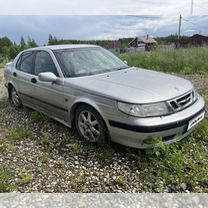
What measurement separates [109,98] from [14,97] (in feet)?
10.5

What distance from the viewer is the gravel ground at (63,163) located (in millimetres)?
2533

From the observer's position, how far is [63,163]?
2.95m

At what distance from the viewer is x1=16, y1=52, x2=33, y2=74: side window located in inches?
179

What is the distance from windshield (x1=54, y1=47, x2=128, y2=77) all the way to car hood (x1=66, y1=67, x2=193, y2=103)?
0.20 metres

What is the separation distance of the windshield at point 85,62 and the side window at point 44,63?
158mm

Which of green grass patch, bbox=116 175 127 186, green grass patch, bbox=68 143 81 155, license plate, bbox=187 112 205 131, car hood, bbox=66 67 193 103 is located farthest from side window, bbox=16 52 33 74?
license plate, bbox=187 112 205 131

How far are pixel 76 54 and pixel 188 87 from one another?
1866mm

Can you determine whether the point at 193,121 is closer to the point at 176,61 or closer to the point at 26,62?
the point at 26,62

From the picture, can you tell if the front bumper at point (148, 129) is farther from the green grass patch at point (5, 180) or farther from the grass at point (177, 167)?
the green grass patch at point (5, 180)

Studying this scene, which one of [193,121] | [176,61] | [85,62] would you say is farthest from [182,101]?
[176,61]

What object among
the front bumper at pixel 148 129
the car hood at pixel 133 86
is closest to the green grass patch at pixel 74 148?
the front bumper at pixel 148 129

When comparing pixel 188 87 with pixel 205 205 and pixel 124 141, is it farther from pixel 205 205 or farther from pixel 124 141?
pixel 205 205

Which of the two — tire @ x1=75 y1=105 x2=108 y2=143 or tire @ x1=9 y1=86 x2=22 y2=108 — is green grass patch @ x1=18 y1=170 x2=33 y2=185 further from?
tire @ x1=9 y1=86 x2=22 y2=108

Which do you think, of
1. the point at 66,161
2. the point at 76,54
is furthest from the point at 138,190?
the point at 76,54
